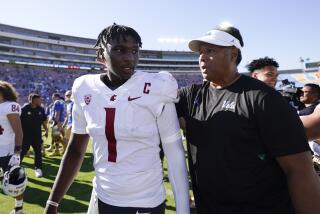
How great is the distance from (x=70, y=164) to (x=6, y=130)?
337 cm

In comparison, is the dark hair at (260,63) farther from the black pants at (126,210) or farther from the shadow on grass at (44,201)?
the shadow on grass at (44,201)

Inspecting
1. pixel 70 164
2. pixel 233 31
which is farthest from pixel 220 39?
pixel 70 164

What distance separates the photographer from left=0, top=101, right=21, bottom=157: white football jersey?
534 cm

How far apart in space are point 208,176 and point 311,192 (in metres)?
0.57

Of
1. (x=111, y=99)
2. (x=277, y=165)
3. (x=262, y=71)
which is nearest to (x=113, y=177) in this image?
(x=111, y=99)

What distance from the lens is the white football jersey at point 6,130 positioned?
534 cm

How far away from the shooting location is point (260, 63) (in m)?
4.54

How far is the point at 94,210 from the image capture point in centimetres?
235

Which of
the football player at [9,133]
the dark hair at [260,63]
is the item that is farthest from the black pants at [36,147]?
the dark hair at [260,63]

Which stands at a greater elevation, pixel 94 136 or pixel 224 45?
pixel 224 45

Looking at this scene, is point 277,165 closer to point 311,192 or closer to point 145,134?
point 311,192

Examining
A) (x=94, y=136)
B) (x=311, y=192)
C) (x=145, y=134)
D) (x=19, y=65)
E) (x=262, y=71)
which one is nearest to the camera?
(x=311, y=192)

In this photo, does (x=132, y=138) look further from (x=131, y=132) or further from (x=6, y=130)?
(x=6, y=130)

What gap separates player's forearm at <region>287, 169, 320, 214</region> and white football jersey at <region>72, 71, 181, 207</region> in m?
0.75
